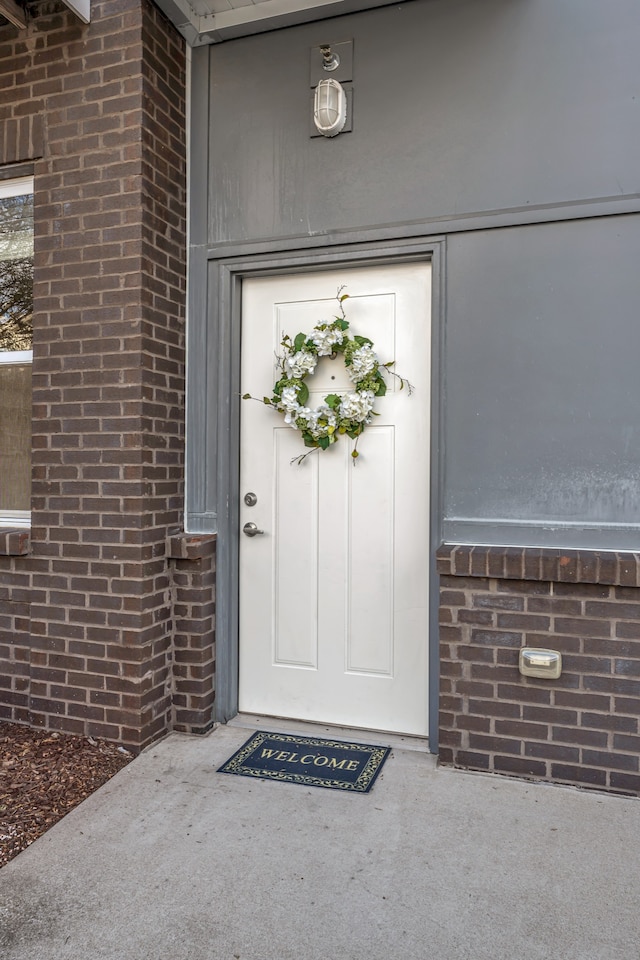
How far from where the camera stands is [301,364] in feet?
10.1

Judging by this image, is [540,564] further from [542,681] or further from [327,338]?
[327,338]

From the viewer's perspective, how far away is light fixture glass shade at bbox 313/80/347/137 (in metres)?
2.99

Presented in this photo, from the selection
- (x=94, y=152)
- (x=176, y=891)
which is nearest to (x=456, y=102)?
(x=94, y=152)

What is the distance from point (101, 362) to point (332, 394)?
1068mm

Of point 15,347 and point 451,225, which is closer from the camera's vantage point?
point 451,225

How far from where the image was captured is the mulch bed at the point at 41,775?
94.0 inches

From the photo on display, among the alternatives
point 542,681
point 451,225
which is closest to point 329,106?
point 451,225

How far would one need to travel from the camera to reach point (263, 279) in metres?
3.29

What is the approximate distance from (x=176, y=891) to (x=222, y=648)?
132cm

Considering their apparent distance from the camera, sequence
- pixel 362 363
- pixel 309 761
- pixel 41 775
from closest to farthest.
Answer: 1. pixel 41 775
2. pixel 309 761
3. pixel 362 363

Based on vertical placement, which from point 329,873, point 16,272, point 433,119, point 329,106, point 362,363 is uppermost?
point 329,106

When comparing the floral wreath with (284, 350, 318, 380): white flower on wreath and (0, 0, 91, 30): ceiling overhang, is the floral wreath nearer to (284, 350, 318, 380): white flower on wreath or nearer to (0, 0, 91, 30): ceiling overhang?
(284, 350, 318, 380): white flower on wreath

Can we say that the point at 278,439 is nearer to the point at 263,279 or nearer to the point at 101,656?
the point at 263,279

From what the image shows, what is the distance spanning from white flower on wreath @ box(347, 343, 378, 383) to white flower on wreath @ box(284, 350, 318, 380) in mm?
181
